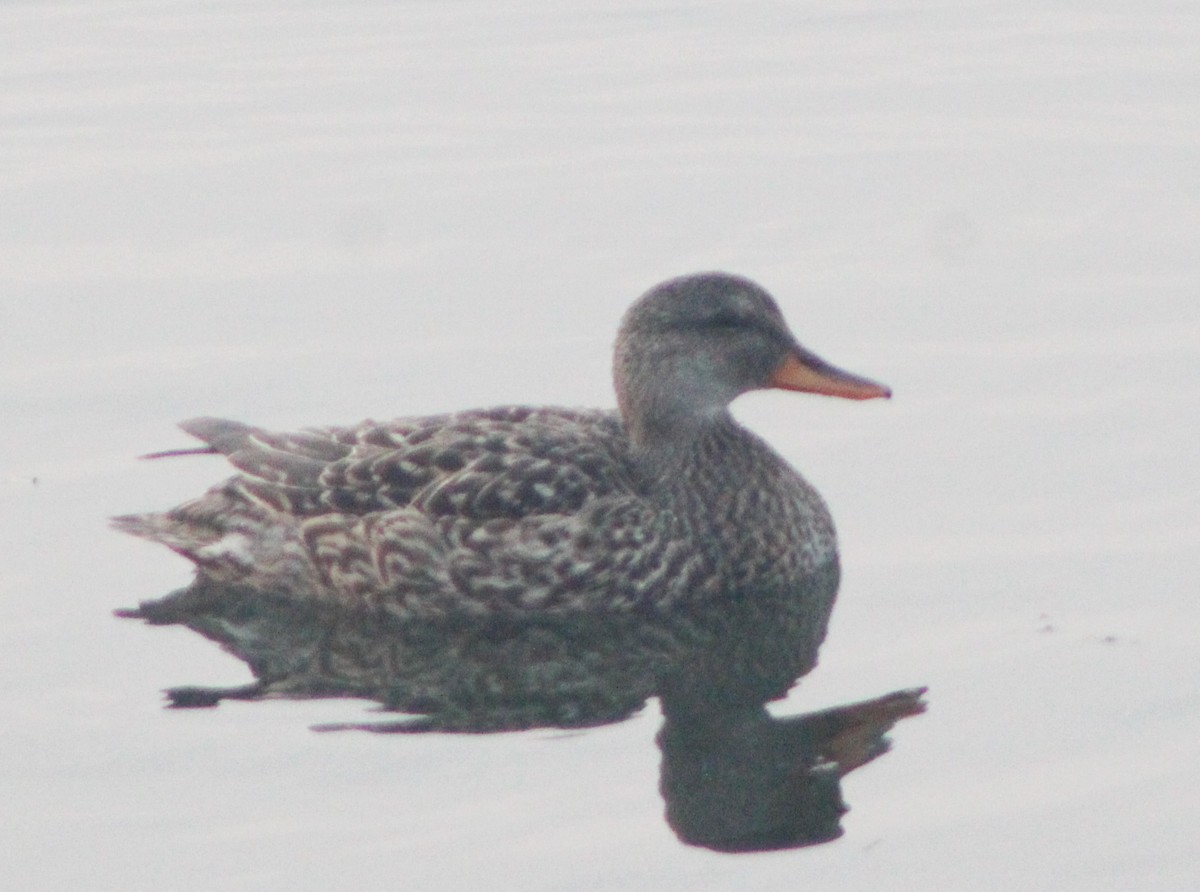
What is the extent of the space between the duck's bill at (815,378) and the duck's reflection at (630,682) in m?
0.74

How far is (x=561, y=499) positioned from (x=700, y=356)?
2.86 ft

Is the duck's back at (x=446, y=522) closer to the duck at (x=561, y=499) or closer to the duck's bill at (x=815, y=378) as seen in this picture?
the duck at (x=561, y=499)

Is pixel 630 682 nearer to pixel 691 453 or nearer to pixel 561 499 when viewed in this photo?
pixel 561 499

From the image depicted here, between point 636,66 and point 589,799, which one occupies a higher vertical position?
point 636,66

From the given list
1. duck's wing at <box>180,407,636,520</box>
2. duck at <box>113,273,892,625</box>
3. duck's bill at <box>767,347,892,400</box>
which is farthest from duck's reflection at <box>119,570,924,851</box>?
duck's bill at <box>767,347,892,400</box>

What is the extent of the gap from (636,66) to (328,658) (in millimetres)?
8723

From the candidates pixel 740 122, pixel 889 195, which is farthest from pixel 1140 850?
pixel 740 122

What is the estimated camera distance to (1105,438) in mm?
10516

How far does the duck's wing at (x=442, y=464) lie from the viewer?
9.40 meters

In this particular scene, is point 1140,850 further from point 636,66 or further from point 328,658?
point 636,66

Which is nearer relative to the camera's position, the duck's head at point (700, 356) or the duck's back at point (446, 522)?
the duck's back at point (446, 522)

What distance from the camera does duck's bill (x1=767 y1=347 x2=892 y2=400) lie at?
9.75 m

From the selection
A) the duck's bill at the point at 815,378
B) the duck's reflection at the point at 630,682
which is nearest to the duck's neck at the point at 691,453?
the duck's bill at the point at 815,378

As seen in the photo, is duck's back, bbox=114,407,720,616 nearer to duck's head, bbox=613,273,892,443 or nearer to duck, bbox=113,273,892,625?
duck, bbox=113,273,892,625
